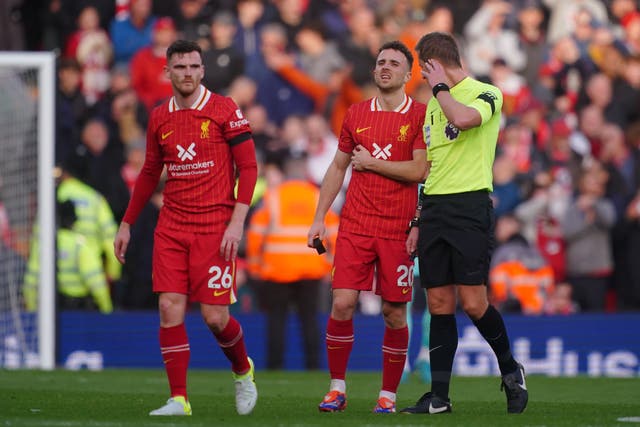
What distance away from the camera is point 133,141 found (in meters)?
17.7

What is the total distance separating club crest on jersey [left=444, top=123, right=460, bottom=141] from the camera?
8844 millimetres

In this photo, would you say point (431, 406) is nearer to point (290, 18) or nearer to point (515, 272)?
point (515, 272)

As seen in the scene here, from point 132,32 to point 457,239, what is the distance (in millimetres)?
10582

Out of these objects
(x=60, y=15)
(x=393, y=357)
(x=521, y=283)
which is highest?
(x=60, y=15)

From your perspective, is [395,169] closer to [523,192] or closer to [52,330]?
[52,330]

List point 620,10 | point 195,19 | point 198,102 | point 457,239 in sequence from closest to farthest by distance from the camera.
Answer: point 457,239 → point 198,102 → point 195,19 → point 620,10

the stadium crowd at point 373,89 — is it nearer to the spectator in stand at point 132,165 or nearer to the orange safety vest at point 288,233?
the spectator in stand at point 132,165

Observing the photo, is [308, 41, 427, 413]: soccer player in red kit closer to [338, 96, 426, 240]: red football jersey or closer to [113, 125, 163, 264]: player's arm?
[338, 96, 426, 240]: red football jersey

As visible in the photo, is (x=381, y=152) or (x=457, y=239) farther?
(x=381, y=152)

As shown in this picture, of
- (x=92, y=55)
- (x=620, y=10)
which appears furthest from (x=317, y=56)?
(x=620, y=10)

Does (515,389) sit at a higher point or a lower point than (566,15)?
lower

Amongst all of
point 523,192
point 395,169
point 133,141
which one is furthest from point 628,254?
point 395,169

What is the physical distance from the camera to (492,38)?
763 inches

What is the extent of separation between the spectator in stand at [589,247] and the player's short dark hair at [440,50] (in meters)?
8.81
